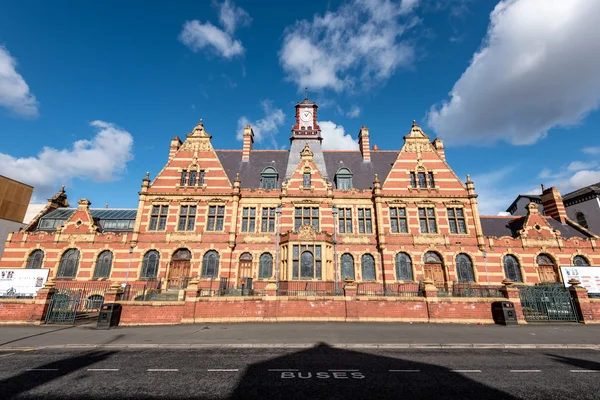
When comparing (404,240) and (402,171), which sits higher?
(402,171)

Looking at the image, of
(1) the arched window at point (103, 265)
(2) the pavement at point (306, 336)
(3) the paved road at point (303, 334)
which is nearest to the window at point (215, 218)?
(1) the arched window at point (103, 265)

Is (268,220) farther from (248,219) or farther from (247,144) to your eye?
(247,144)

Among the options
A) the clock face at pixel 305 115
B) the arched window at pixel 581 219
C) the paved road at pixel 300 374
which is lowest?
the paved road at pixel 300 374

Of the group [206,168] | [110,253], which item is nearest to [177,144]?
[206,168]

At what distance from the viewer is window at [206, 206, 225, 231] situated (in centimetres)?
2583

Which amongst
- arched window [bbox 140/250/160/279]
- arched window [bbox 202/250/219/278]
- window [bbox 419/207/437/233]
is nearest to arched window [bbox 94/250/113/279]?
arched window [bbox 140/250/160/279]

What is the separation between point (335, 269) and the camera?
77.9 ft

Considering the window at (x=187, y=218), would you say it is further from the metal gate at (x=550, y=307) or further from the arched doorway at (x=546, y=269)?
the arched doorway at (x=546, y=269)

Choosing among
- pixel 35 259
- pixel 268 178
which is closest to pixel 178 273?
pixel 268 178

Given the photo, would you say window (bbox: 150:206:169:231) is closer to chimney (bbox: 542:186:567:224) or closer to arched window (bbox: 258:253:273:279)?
arched window (bbox: 258:253:273:279)

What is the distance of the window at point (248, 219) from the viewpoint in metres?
26.0

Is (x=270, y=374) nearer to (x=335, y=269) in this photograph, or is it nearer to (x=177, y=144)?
(x=335, y=269)

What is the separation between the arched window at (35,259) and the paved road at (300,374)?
65.4 feet

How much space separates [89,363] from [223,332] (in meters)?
5.45
